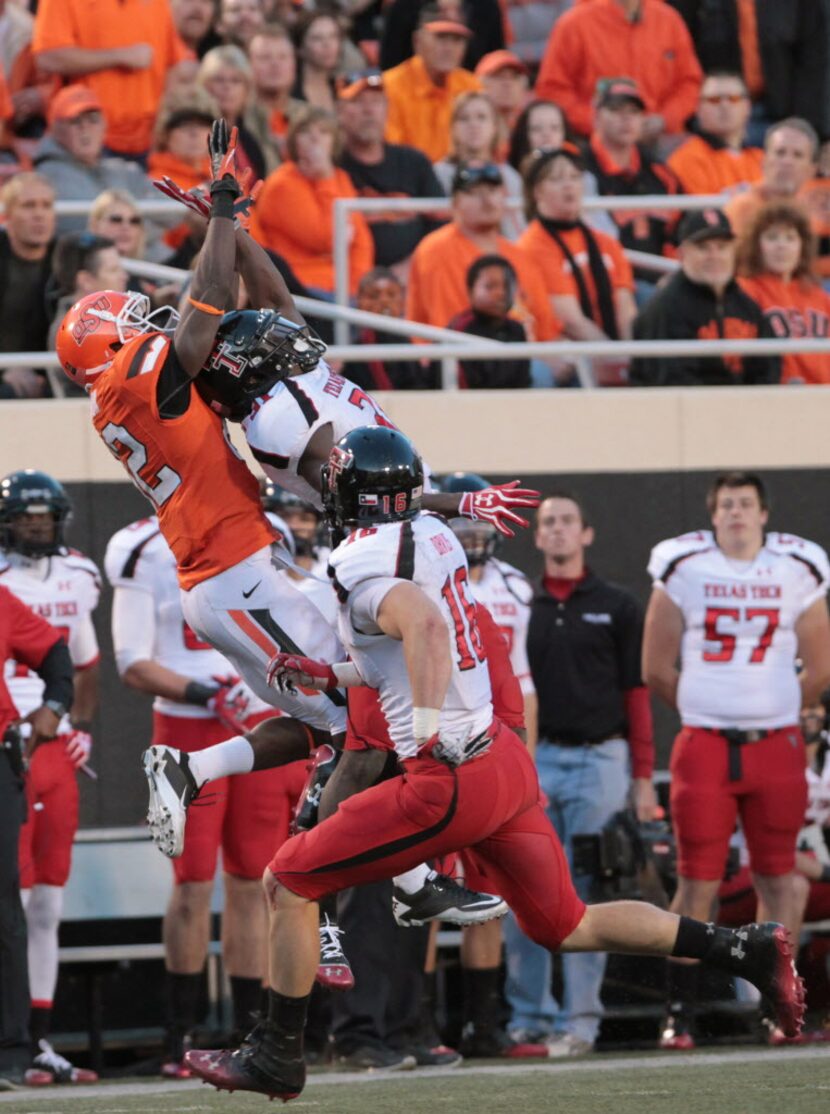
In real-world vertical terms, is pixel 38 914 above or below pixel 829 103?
below

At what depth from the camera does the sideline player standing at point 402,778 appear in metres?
6.34

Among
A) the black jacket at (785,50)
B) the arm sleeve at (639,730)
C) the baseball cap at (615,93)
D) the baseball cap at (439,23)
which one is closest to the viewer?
the arm sleeve at (639,730)

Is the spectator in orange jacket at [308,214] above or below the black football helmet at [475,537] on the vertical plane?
above

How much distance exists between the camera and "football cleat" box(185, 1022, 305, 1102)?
257 inches

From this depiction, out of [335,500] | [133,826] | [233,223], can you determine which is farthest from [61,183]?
[335,500]

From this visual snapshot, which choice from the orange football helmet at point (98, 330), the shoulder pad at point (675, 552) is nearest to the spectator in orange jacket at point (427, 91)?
the shoulder pad at point (675, 552)

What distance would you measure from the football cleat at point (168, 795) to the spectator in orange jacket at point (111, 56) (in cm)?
560

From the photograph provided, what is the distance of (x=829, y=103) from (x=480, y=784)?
812 cm

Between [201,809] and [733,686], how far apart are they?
2.16m

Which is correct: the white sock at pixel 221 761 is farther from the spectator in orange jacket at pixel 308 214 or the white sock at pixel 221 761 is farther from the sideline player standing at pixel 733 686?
the spectator in orange jacket at pixel 308 214

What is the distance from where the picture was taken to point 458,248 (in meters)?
10.9

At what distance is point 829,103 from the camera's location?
1354cm

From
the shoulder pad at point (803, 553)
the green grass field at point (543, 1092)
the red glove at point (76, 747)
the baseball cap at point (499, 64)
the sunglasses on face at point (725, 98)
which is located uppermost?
the baseball cap at point (499, 64)

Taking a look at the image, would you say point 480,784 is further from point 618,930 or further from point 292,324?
point 292,324
